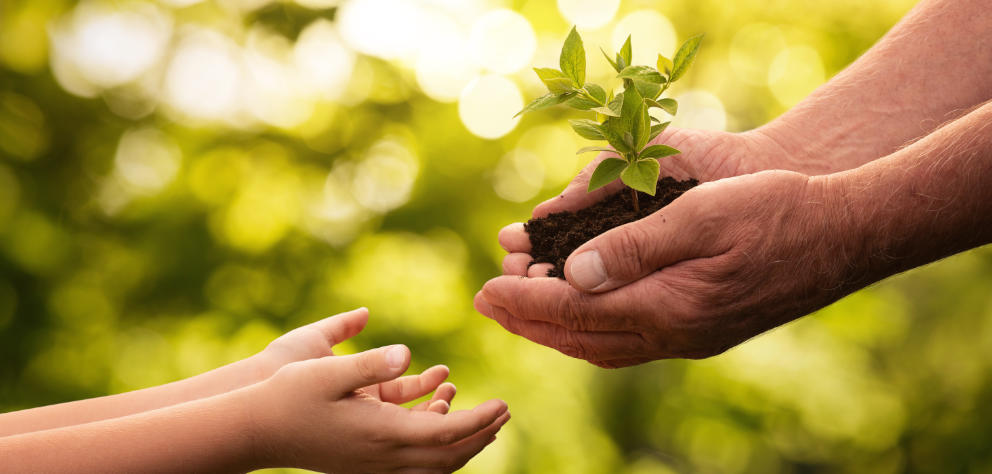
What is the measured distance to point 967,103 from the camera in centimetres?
133

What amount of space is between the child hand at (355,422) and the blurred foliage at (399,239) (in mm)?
872

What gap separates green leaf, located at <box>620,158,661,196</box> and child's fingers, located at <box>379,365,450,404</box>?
0.48 meters

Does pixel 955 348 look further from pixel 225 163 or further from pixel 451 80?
pixel 225 163

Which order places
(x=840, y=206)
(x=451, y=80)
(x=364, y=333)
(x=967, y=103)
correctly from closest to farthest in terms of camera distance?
(x=840, y=206) → (x=967, y=103) → (x=364, y=333) → (x=451, y=80)

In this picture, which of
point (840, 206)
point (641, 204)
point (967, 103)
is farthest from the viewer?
point (967, 103)

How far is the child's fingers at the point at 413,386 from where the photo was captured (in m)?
1.27

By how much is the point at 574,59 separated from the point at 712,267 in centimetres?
37

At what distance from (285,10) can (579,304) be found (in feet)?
4.86

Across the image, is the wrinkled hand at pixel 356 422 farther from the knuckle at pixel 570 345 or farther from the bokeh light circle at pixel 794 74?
the bokeh light circle at pixel 794 74

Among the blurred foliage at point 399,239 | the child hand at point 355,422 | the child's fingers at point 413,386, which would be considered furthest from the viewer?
the blurred foliage at point 399,239

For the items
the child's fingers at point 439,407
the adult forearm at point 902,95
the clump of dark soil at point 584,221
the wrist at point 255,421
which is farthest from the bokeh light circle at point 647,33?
the wrist at point 255,421

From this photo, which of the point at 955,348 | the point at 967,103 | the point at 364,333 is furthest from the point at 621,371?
the point at 967,103

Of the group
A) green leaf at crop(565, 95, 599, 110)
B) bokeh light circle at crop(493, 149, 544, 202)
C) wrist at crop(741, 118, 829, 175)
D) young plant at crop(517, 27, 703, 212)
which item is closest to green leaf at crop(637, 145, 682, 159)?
young plant at crop(517, 27, 703, 212)

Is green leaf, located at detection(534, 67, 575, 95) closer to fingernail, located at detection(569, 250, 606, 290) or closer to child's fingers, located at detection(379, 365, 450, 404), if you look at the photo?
fingernail, located at detection(569, 250, 606, 290)
